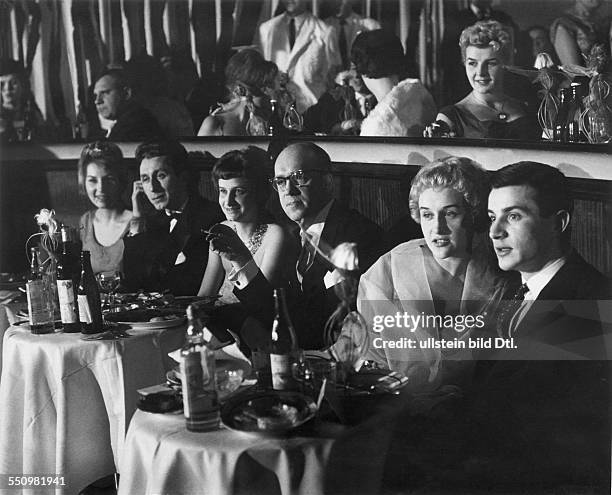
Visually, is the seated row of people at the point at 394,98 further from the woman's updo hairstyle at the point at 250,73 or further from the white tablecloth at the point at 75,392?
the white tablecloth at the point at 75,392

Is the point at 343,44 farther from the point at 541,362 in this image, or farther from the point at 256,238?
the point at 541,362

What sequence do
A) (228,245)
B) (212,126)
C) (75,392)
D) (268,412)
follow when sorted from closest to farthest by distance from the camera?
(268,412)
(75,392)
(212,126)
(228,245)

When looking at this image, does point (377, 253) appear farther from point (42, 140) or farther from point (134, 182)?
point (42, 140)

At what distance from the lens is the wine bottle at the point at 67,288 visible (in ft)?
7.80

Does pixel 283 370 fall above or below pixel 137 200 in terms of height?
below

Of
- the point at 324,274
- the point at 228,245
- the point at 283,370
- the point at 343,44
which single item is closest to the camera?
the point at 283,370

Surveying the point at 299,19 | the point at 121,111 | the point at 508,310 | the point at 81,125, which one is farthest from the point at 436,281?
the point at 81,125

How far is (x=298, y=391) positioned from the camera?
1.78m

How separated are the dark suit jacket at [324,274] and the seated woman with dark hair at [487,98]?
478 mm

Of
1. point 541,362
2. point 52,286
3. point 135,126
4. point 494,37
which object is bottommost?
point 541,362

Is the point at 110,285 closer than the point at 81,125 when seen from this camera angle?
Yes

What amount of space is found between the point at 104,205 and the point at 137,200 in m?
0.16

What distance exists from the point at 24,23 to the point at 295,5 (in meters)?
1.26

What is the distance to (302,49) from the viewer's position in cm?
274
